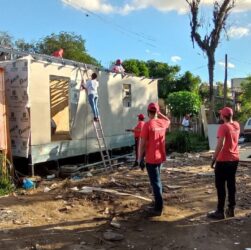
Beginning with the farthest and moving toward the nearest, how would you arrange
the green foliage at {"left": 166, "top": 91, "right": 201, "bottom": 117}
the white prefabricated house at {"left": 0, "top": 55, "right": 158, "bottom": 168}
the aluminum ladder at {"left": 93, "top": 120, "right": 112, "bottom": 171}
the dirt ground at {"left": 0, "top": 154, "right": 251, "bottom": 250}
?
the green foliage at {"left": 166, "top": 91, "right": 201, "bottom": 117}
the aluminum ladder at {"left": 93, "top": 120, "right": 112, "bottom": 171}
the white prefabricated house at {"left": 0, "top": 55, "right": 158, "bottom": 168}
the dirt ground at {"left": 0, "top": 154, "right": 251, "bottom": 250}

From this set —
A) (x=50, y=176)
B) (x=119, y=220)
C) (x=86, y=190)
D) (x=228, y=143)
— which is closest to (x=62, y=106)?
(x=50, y=176)

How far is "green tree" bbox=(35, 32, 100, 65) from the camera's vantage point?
3550 centimetres

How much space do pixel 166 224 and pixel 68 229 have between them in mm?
1535

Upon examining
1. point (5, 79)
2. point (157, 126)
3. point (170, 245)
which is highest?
point (5, 79)

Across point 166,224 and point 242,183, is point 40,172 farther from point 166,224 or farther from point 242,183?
point 166,224

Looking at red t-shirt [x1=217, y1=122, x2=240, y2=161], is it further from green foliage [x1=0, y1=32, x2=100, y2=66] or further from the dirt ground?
green foliage [x1=0, y1=32, x2=100, y2=66]

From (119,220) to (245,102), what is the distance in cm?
3666

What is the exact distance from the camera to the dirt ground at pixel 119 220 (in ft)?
19.7

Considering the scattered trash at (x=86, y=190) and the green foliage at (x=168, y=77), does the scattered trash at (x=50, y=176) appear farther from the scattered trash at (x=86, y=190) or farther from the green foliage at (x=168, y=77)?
the green foliage at (x=168, y=77)

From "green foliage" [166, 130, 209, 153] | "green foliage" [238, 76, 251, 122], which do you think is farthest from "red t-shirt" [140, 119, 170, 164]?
"green foliage" [238, 76, 251, 122]

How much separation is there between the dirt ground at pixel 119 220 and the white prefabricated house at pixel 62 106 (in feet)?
9.77

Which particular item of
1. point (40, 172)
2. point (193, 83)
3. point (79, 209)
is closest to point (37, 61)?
point (40, 172)

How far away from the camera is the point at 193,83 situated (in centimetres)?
3669

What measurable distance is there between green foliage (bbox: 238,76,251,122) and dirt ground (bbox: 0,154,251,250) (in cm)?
2932
